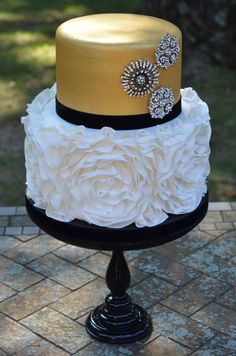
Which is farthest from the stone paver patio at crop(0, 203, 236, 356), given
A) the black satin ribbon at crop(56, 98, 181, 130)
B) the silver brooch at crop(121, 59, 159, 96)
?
the silver brooch at crop(121, 59, 159, 96)

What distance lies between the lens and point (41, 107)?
4664mm

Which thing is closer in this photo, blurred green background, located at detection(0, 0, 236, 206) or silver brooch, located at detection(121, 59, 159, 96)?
silver brooch, located at detection(121, 59, 159, 96)

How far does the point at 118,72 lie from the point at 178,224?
89cm

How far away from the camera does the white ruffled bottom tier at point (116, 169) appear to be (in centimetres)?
422

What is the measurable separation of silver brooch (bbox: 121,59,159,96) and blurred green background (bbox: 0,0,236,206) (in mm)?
2907

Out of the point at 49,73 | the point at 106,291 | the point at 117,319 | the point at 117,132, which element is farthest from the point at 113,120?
the point at 49,73

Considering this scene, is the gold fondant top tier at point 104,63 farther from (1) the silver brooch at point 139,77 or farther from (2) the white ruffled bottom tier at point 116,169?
(2) the white ruffled bottom tier at point 116,169

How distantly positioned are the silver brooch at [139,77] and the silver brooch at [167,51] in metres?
0.05

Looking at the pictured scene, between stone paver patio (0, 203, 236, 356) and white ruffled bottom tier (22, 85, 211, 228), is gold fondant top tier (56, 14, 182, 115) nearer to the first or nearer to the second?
white ruffled bottom tier (22, 85, 211, 228)

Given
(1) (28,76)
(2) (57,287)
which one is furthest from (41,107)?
(1) (28,76)

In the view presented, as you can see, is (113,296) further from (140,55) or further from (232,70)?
(232,70)

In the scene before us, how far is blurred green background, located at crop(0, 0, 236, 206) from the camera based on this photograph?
24.5 feet

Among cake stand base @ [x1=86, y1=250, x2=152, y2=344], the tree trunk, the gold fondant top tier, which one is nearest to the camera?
the gold fondant top tier

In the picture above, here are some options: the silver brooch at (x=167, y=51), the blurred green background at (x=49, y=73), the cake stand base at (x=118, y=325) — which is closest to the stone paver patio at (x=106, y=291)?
the cake stand base at (x=118, y=325)
